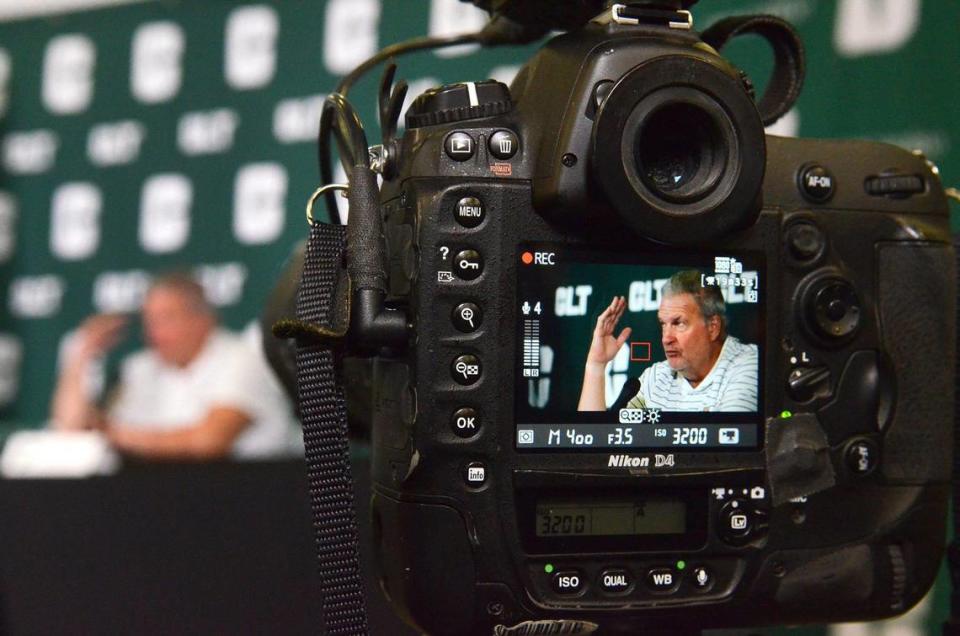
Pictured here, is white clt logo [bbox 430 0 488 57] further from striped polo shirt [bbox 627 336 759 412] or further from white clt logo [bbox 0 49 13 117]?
A: white clt logo [bbox 0 49 13 117]

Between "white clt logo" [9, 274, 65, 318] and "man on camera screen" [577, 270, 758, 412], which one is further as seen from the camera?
"white clt logo" [9, 274, 65, 318]

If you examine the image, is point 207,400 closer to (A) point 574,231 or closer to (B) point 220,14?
(B) point 220,14

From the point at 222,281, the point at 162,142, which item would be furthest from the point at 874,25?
the point at 162,142

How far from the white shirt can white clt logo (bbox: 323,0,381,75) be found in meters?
0.52

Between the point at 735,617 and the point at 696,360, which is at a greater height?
the point at 696,360

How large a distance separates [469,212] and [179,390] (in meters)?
1.60

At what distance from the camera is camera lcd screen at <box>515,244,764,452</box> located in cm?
55

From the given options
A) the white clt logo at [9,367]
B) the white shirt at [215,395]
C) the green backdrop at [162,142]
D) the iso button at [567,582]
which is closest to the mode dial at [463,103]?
the iso button at [567,582]

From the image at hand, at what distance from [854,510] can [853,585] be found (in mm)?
39

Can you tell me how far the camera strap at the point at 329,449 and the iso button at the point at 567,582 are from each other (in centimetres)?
9

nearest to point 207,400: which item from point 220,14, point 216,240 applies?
point 216,240

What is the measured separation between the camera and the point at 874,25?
4.21 feet

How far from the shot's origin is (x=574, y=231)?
56 cm

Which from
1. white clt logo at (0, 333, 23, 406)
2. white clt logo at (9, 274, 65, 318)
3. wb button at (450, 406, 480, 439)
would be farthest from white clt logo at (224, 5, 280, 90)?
wb button at (450, 406, 480, 439)
